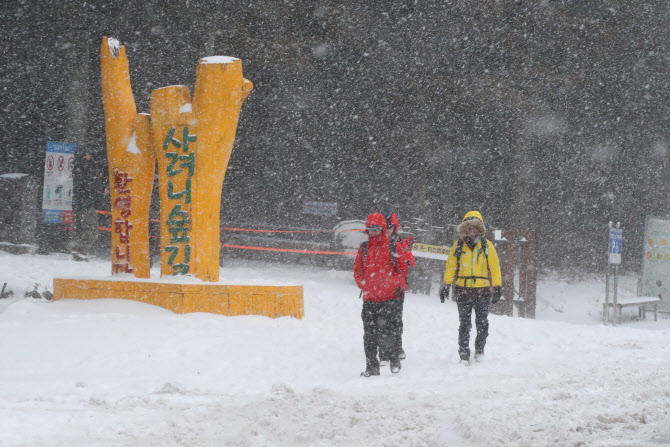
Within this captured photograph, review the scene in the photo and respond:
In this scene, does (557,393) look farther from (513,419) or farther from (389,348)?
(389,348)

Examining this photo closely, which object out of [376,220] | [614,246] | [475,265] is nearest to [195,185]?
[376,220]

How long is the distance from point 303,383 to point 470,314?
2.22 meters

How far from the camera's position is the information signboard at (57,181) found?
14703mm

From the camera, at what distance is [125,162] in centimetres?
913

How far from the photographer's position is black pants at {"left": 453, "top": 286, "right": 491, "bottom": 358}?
22.9 feet

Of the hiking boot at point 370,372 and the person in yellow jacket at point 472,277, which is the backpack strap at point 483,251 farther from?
the hiking boot at point 370,372

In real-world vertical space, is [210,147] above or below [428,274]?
above

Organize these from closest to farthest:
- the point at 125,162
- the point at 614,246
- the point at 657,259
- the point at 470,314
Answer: the point at 470,314, the point at 125,162, the point at 614,246, the point at 657,259

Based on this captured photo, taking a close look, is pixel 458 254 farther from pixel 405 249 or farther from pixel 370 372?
pixel 370 372

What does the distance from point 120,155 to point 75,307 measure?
2.24 meters

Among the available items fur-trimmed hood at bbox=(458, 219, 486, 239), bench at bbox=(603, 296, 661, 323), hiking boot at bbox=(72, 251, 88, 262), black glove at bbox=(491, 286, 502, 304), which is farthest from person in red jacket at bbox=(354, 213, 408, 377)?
hiking boot at bbox=(72, 251, 88, 262)

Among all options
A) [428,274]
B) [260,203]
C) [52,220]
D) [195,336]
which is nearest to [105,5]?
[52,220]

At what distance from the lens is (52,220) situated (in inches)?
587

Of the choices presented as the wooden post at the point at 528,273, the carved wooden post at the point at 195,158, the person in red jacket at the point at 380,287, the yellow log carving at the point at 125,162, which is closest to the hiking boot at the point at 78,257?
the yellow log carving at the point at 125,162
